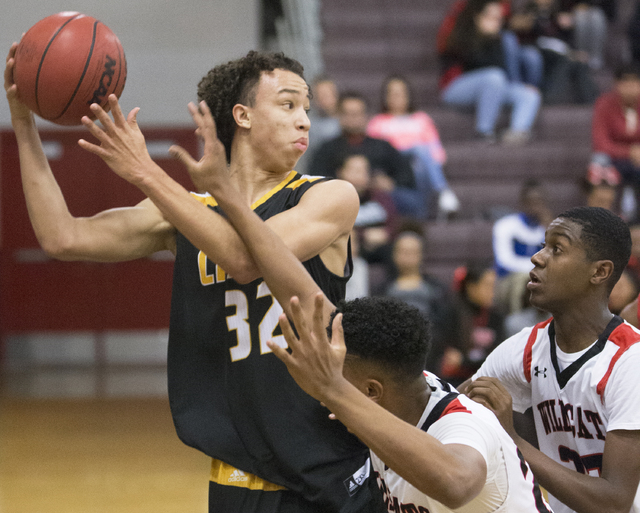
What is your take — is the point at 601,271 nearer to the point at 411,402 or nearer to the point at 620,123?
the point at 411,402

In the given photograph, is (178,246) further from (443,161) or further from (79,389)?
(79,389)

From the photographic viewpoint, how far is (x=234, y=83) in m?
2.33

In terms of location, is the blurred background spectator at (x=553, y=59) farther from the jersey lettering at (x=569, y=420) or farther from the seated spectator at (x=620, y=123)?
the jersey lettering at (x=569, y=420)

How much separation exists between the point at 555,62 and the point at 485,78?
1.07 m

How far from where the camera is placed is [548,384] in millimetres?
2346

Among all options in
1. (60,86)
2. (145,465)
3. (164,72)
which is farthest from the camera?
(164,72)

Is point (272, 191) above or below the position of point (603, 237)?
above

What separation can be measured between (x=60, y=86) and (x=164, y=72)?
730 cm

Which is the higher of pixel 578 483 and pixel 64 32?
pixel 64 32

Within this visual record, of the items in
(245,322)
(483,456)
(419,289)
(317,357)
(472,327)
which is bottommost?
(472,327)

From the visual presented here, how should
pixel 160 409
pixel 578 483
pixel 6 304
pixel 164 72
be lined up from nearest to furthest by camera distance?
pixel 578 483, pixel 160 409, pixel 164 72, pixel 6 304

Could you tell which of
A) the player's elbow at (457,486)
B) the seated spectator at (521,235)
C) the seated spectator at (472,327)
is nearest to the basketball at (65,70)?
the player's elbow at (457,486)

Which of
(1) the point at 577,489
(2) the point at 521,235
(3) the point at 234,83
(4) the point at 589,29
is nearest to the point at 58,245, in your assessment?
(3) the point at 234,83

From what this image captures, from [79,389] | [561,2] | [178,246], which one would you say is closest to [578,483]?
[178,246]
